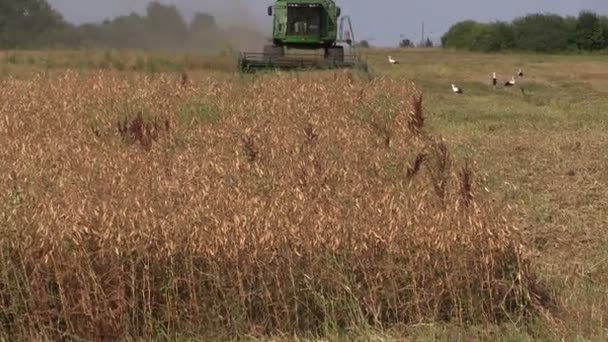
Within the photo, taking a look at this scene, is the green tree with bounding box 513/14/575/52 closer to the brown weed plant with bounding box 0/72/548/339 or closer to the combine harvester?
the combine harvester

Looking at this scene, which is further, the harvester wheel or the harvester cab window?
the harvester cab window

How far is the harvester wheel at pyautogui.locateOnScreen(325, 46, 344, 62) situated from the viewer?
2080cm

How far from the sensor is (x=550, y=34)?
2185 inches

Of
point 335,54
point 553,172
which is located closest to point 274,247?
point 553,172

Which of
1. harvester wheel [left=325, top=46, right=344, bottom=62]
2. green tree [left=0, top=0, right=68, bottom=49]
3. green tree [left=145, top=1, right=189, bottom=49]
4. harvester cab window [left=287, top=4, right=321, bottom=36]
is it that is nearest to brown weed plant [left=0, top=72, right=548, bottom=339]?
harvester wheel [left=325, top=46, right=344, bottom=62]

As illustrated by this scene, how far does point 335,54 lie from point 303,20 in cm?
177

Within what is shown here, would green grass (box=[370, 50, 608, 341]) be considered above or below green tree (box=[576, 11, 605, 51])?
below

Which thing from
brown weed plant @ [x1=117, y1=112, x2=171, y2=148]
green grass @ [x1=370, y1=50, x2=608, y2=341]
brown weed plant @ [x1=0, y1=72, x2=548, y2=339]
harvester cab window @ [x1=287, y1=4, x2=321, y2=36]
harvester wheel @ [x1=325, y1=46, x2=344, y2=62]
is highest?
harvester cab window @ [x1=287, y1=4, x2=321, y2=36]

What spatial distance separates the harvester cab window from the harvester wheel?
2.45 ft

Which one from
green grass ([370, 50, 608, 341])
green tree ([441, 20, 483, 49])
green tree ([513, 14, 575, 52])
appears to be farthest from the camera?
green tree ([441, 20, 483, 49])

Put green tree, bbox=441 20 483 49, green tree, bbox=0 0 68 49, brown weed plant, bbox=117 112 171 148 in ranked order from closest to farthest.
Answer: brown weed plant, bbox=117 112 171 148 → green tree, bbox=0 0 68 49 → green tree, bbox=441 20 483 49

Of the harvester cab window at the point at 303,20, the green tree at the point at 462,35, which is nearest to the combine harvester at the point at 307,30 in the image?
the harvester cab window at the point at 303,20

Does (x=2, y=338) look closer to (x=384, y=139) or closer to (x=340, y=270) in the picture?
(x=340, y=270)

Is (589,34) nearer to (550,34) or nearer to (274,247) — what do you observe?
(550,34)
